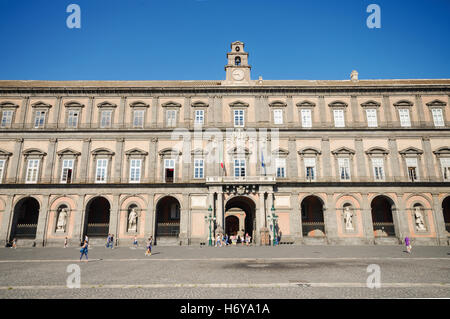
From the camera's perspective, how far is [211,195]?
28844mm

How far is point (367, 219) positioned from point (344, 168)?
5815 millimetres

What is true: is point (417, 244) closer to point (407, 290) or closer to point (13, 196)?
point (407, 290)

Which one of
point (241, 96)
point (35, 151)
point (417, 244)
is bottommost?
point (417, 244)

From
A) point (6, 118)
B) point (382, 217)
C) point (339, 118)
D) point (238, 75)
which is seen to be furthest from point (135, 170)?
point (382, 217)

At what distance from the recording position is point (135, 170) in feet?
100

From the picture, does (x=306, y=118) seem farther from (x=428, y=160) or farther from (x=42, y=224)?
(x=42, y=224)

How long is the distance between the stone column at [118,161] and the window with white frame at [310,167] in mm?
20425

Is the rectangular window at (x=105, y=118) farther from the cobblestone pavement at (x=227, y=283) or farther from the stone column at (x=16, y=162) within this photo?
the cobblestone pavement at (x=227, y=283)

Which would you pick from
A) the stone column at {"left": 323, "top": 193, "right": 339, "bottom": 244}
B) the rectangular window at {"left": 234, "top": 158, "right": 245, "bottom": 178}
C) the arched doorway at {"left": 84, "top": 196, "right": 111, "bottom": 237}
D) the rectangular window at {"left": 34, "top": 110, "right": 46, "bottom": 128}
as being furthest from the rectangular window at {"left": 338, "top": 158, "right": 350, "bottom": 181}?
the rectangular window at {"left": 34, "top": 110, "right": 46, "bottom": 128}

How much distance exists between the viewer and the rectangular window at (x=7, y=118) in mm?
31827

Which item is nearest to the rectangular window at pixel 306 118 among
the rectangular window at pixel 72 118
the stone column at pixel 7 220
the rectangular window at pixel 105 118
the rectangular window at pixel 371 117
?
the rectangular window at pixel 371 117

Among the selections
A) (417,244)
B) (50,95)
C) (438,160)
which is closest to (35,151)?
(50,95)

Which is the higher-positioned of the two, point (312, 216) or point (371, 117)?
point (371, 117)
